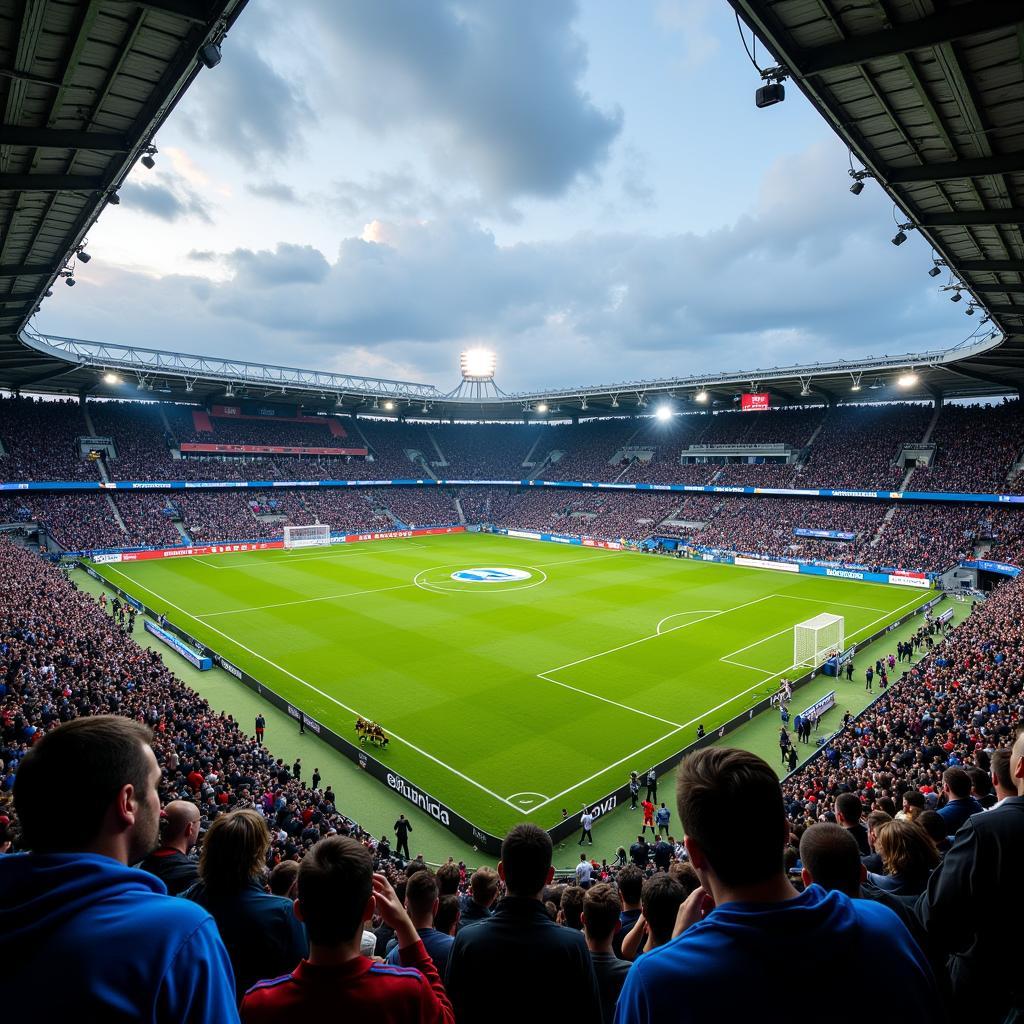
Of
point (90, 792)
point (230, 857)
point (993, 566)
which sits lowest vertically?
point (993, 566)

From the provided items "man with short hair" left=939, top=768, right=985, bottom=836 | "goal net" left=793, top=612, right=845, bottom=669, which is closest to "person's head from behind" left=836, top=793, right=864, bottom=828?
"man with short hair" left=939, top=768, right=985, bottom=836

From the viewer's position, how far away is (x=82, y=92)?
14.9 m

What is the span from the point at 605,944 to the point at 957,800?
16.4 feet

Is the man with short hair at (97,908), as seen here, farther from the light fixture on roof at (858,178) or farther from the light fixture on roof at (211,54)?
the light fixture on roof at (858,178)

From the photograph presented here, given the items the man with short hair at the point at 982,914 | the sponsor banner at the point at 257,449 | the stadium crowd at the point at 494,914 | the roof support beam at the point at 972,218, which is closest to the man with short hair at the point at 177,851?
the stadium crowd at the point at 494,914

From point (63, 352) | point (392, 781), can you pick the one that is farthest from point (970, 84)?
point (63, 352)

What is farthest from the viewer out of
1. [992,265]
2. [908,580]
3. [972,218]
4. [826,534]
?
[826,534]

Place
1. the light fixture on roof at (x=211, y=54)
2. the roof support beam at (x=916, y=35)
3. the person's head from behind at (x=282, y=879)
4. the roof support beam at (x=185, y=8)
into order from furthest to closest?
the light fixture on roof at (x=211, y=54) < the roof support beam at (x=185, y=8) < the roof support beam at (x=916, y=35) < the person's head from behind at (x=282, y=879)

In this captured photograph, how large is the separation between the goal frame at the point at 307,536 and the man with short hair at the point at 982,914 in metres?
63.4

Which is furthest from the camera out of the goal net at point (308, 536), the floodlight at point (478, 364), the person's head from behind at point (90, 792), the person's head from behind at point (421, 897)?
the floodlight at point (478, 364)

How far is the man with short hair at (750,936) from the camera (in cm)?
189

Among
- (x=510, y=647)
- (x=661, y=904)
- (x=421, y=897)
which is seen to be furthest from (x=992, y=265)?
(x=421, y=897)

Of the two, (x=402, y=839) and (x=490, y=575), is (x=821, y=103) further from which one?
(x=490, y=575)

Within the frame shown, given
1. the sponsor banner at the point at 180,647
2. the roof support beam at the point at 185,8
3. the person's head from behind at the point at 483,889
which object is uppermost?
the roof support beam at the point at 185,8
